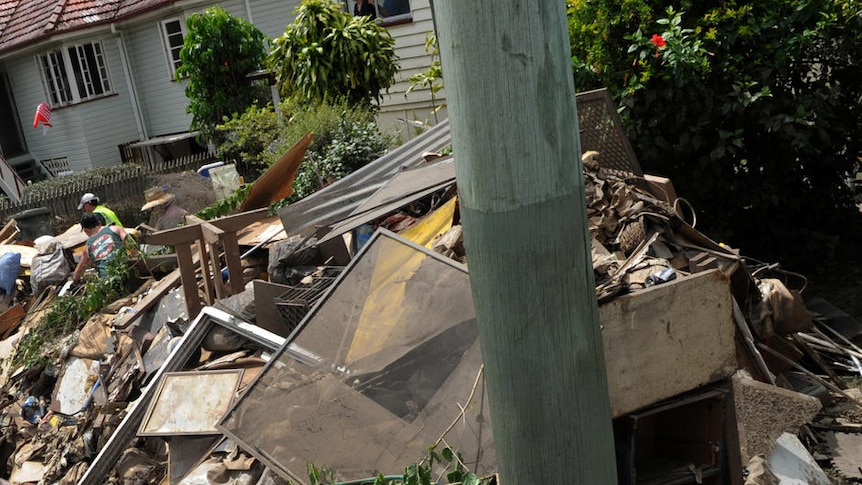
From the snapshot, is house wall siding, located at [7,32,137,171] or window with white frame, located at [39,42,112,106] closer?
window with white frame, located at [39,42,112,106]

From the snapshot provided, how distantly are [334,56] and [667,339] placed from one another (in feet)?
27.4

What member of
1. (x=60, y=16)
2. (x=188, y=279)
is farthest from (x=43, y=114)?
(x=188, y=279)

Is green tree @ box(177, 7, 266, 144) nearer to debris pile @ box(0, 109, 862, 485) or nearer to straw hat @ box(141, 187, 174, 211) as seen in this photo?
straw hat @ box(141, 187, 174, 211)

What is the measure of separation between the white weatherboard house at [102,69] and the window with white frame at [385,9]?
18.1 ft

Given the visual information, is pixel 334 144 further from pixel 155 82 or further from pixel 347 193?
pixel 155 82

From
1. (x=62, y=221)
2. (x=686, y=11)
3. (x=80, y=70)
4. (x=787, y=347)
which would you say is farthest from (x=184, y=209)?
(x=80, y=70)

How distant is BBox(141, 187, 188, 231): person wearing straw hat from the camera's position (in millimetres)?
10573

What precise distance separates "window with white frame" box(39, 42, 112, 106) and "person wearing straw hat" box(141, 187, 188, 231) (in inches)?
434

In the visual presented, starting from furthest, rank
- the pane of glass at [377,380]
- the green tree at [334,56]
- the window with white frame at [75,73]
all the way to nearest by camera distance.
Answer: the window with white frame at [75,73] → the green tree at [334,56] → the pane of glass at [377,380]

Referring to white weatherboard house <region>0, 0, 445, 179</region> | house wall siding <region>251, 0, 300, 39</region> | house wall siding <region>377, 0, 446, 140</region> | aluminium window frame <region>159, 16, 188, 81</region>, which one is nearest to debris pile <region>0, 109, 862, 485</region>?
house wall siding <region>377, 0, 446, 140</region>

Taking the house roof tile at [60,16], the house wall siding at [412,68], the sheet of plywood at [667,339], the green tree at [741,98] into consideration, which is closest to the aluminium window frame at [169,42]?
the house roof tile at [60,16]

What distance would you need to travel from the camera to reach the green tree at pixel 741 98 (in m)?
6.23

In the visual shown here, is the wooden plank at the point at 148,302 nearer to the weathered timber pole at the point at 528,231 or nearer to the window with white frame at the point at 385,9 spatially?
the weathered timber pole at the point at 528,231

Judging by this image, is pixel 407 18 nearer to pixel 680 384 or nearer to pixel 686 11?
pixel 686 11
